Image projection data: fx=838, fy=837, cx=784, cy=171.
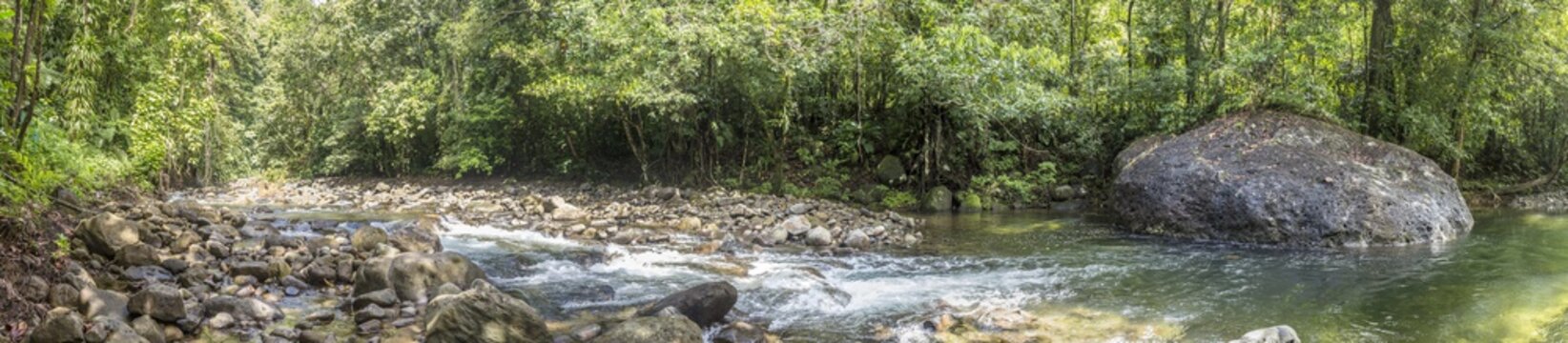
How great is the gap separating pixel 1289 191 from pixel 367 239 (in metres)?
11.3

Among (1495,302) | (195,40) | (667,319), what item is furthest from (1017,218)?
(195,40)

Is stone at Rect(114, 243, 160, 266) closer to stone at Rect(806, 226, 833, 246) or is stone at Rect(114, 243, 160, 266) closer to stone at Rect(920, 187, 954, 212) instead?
stone at Rect(806, 226, 833, 246)

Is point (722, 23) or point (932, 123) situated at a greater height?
point (722, 23)

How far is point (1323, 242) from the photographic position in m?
10.4

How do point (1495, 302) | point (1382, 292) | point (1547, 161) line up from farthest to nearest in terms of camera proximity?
point (1547, 161) < point (1382, 292) < point (1495, 302)

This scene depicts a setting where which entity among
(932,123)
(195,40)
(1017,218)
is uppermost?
(195,40)

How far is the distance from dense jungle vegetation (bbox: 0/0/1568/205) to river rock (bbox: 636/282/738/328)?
7.34 metres

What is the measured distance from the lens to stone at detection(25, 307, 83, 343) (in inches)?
178

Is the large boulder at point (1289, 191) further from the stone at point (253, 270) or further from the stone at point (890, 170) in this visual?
the stone at point (253, 270)

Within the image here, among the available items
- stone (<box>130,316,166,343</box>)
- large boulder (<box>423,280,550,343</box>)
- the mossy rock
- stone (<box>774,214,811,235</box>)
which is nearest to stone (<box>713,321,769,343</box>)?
large boulder (<box>423,280,550,343</box>)

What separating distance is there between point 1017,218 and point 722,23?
589 cm

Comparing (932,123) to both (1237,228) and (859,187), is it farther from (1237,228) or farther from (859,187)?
(1237,228)

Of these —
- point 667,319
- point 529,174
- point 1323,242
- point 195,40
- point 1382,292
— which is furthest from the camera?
point 529,174

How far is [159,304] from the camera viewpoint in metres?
5.44
